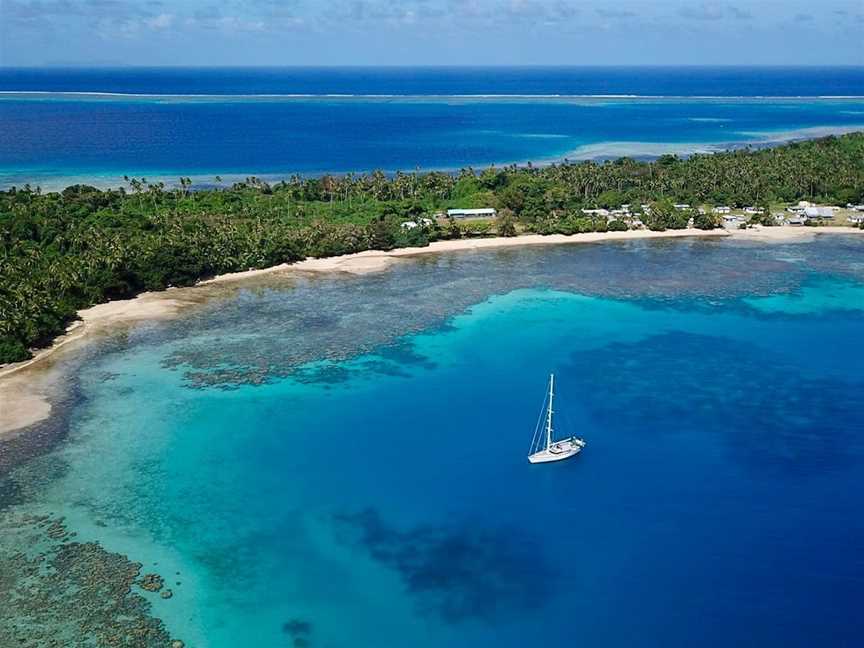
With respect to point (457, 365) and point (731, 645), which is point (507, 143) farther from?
point (731, 645)

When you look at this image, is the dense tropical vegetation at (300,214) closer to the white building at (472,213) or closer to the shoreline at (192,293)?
the shoreline at (192,293)

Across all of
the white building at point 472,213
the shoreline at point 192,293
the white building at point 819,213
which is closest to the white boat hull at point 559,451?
the shoreline at point 192,293

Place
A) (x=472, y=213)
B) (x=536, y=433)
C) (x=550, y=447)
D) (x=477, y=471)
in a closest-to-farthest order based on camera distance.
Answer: (x=477, y=471) → (x=550, y=447) → (x=536, y=433) → (x=472, y=213)

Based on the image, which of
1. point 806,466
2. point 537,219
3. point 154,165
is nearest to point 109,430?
point 806,466

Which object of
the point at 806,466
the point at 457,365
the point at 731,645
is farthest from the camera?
the point at 457,365

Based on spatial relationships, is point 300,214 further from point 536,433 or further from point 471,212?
point 536,433

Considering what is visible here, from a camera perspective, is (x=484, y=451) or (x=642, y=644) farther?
(x=484, y=451)

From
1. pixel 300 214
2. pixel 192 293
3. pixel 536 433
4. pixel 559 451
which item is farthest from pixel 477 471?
pixel 300 214
